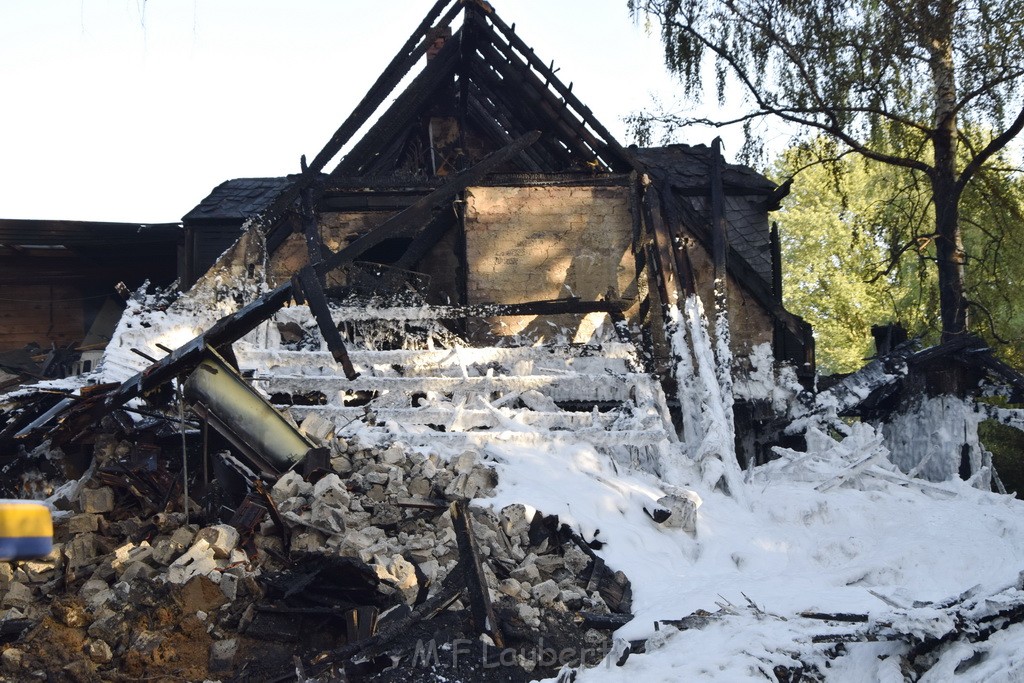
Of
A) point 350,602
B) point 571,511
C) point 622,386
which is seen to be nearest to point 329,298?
point 622,386

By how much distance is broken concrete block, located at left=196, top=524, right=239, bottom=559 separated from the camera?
23.3ft

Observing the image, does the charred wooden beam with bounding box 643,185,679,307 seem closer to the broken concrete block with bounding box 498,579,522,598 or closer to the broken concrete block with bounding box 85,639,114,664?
the broken concrete block with bounding box 498,579,522,598

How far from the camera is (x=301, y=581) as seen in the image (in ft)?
22.7

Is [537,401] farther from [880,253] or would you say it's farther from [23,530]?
[880,253]

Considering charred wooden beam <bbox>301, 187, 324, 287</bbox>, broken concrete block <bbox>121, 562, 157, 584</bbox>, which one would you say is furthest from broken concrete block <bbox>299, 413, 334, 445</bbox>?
charred wooden beam <bbox>301, 187, 324, 287</bbox>

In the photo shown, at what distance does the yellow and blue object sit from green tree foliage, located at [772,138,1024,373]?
1380cm

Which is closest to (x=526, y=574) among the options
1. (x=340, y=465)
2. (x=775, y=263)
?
(x=340, y=465)

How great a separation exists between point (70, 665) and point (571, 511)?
12.0 feet

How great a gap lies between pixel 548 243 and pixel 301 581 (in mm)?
7412

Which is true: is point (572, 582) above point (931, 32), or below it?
below

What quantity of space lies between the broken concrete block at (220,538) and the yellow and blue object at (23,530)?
140 inches

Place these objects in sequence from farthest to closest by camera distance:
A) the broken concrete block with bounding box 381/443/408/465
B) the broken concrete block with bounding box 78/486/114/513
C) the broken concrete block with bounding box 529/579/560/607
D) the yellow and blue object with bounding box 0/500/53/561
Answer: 1. the broken concrete block with bounding box 381/443/408/465
2. the broken concrete block with bounding box 78/486/114/513
3. the broken concrete block with bounding box 529/579/560/607
4. the yellow and blue object with bounding box 0/500/53/561

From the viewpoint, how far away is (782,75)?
16.2 meters

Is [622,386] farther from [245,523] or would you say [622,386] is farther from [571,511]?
[245,523]
